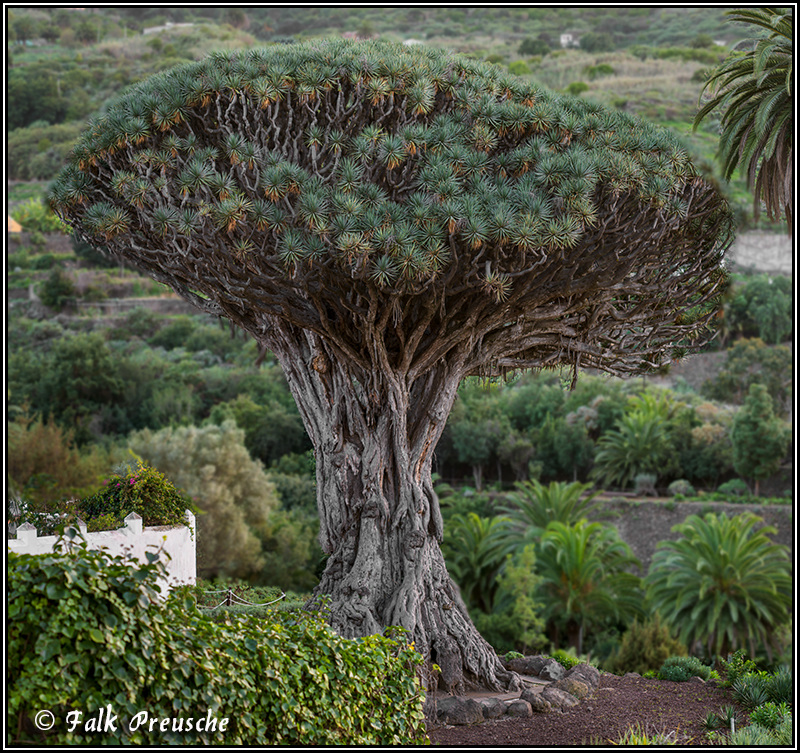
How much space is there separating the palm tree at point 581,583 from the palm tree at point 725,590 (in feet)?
3.59

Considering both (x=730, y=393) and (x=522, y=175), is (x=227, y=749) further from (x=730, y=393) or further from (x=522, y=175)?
(x=730, y=393)

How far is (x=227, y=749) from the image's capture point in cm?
500

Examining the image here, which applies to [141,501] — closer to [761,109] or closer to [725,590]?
[761,109]

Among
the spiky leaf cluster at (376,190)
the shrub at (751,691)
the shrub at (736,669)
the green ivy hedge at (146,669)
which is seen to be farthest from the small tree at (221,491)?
the green ivy hedge at (146,669)

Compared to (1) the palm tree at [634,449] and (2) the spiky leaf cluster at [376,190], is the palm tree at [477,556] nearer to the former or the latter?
(1) the palm tree at [634,449]

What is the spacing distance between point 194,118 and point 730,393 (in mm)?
38546

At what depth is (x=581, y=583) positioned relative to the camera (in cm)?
2388

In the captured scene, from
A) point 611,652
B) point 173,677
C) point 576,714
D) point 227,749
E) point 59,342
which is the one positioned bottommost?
point 611,652

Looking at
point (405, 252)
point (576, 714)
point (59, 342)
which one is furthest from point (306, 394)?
point (59, 342)

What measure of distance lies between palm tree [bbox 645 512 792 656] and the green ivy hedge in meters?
19.0

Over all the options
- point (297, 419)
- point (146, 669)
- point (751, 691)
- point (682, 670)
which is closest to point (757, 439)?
point (297, 419)

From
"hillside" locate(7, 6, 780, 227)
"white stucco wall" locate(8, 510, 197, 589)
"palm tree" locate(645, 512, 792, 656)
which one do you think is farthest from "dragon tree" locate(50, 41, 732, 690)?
"hillside" locate(7, 6, 780, 227)

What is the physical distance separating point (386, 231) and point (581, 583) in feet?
61.7

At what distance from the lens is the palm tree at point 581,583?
77.8 feet
